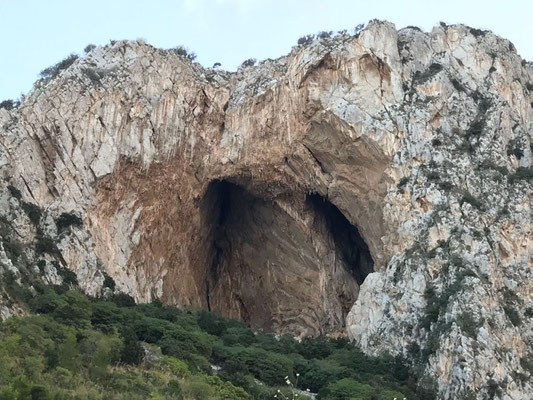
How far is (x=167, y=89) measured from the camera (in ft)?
195

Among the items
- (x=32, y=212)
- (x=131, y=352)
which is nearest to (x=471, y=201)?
(x=131, y=352)

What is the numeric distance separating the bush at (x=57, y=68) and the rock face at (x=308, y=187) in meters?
1.70

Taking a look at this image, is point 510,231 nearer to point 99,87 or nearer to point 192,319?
point 192,319

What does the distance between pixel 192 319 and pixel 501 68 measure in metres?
25.8

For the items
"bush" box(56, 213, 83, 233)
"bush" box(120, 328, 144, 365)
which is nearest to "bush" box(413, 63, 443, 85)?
"bush" box(56, 213, 83, 233)

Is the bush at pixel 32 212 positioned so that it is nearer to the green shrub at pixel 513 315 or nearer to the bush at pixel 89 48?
the bush at pixel 89 48

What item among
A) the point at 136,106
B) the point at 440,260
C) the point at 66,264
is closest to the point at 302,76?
the point at 136,106

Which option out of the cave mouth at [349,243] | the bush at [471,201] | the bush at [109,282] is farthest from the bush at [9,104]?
the bush at [471,201]

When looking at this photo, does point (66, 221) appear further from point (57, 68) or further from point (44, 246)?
point (57, 68)

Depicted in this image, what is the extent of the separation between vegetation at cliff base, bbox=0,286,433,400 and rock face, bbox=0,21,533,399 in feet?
7.24

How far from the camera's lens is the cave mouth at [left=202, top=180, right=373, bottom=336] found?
61375 mm

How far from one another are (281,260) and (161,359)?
726 inches

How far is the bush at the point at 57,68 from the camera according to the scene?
5991 cm

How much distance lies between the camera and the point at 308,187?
59.9 meters
